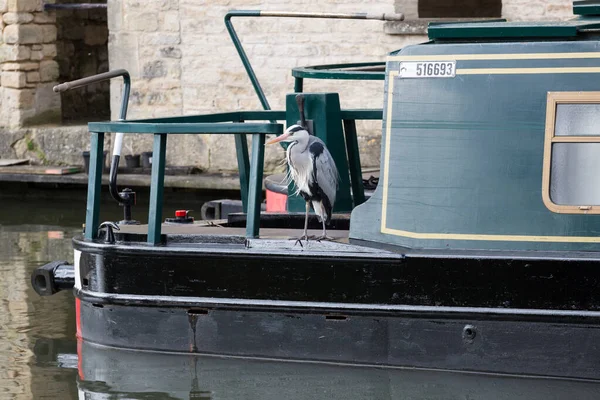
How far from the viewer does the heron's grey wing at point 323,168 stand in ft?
18.6

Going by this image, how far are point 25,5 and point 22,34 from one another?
0.31 m

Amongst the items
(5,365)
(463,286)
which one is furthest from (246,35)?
(463,286)

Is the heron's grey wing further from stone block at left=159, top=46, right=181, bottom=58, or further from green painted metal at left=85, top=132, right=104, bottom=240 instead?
stone block at left=159, top=46, right=181, bottom=58

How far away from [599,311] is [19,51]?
9312 mm

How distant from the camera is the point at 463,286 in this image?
5.45 m

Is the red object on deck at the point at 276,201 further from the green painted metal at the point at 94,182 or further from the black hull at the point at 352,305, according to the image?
the black hull at the point at 352,305

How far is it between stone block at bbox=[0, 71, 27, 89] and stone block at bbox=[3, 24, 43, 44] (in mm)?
329

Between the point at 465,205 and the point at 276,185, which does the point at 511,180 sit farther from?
the point at 276,185

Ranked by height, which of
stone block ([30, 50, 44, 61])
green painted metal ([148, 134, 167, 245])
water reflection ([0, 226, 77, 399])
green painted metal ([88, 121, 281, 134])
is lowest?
water reflection ([0, 226, 77, 399])

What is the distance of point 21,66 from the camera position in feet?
44.1

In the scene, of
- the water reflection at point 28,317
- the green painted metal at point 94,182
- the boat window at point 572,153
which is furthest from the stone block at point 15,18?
the boat window at point 572,153

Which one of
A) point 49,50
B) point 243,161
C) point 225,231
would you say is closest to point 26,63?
point 49,50

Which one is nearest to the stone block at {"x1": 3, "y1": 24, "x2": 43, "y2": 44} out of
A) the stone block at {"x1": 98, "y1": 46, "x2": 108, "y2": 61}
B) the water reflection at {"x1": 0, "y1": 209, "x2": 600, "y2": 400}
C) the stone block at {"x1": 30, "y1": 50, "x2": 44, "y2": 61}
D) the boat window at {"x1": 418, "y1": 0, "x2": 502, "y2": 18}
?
the stone block at {"x1": 30, "y1": 50, "x2": 44, "y2": 61}

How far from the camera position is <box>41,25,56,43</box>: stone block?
44.9 ft
